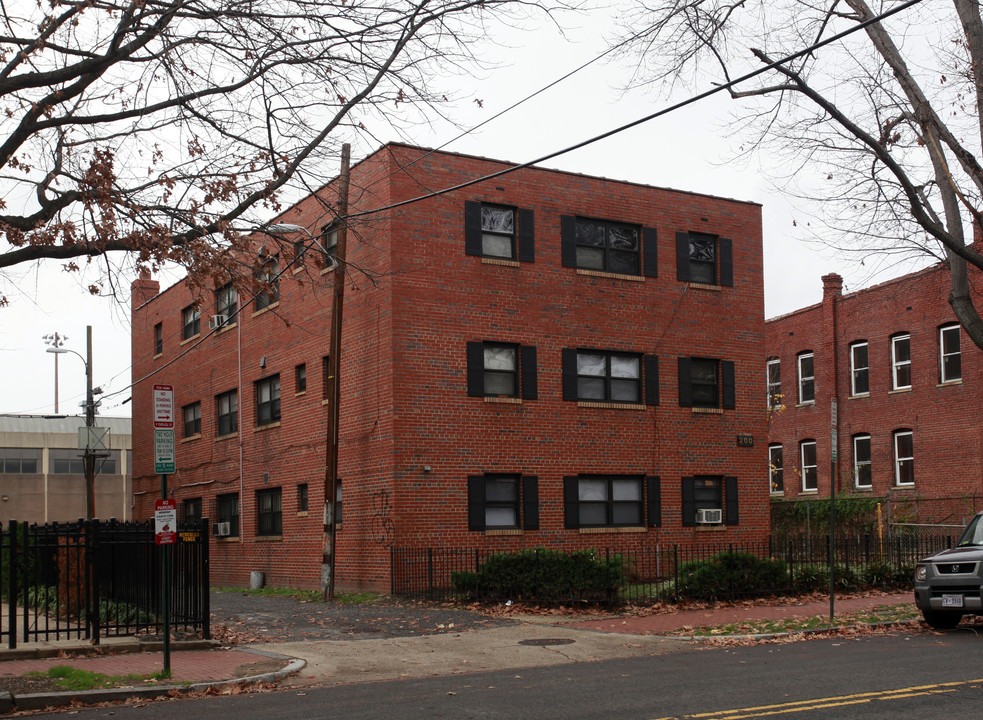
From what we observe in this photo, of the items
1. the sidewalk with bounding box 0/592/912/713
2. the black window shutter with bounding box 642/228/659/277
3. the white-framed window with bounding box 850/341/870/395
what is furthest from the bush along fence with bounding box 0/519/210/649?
the white-framed window with bounding box 850/341/870/395

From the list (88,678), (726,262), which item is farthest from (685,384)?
(88,678)

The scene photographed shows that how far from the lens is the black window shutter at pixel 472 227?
2516cm

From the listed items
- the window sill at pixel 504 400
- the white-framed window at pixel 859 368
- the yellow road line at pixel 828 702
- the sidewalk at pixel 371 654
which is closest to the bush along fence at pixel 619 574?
the sidewalk at pixel 371 654

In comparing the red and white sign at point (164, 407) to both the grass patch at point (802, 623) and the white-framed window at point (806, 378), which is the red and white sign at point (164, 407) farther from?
the white-framed window at point (806, 378)

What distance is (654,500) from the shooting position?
26859 mm

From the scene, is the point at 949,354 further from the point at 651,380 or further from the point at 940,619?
the point at 940,619

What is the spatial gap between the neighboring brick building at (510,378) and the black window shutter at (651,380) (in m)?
0.04

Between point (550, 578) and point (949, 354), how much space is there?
2209cm

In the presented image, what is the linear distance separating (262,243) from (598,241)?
1497cm

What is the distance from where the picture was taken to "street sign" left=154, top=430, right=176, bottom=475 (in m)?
12.0

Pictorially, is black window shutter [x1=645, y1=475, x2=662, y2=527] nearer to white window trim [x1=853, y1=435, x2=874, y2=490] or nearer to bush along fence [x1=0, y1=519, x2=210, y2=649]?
bush along fence [x1=0, y1=519, x2=210, y2=649]

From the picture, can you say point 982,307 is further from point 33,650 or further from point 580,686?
point 33,650

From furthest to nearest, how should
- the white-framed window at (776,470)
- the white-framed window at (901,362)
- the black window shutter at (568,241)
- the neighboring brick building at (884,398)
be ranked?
the white-framed window at (776,470)
the white-framed window at (901,362)
the neighboring brick building at (884,398)
the black window shutter at (568,241)

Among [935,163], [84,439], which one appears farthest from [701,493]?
[84,439]
